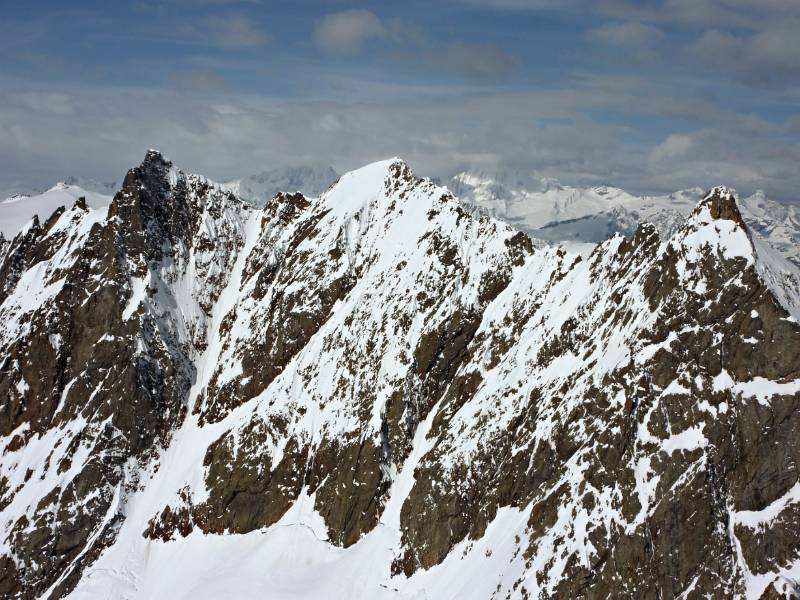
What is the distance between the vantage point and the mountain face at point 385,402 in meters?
59.9

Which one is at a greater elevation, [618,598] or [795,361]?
[795,361]

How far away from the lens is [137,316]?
374 ft

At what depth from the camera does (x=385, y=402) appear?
9231 centimetres

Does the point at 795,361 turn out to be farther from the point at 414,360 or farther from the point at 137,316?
the point at 137,316

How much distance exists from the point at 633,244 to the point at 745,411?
26292 mm

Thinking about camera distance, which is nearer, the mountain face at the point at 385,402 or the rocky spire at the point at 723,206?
the mountain face at the point at 385,402

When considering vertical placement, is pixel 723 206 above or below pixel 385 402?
above

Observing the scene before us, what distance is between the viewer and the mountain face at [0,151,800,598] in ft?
196

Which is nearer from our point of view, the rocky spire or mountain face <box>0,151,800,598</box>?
mountain face <box>0,151,800,598</box>

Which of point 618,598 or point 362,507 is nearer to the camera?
point 618,598

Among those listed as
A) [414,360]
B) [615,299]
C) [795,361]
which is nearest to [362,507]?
[414,360]

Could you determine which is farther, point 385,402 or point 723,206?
point 385,402

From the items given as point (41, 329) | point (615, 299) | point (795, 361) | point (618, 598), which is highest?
point (41, 329)

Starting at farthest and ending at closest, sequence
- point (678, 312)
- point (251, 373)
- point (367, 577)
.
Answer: point (251, 373)
point (367, 577)
point (678, 312)
